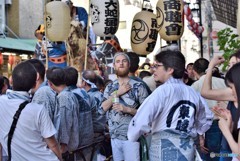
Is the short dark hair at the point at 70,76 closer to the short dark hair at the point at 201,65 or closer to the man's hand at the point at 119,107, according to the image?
the man's hand at the point at 119,107

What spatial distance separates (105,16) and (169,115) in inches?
252

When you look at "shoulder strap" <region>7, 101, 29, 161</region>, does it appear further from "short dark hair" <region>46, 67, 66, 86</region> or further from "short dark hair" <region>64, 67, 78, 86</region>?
"short dark hair" <region>64, 67, 78, 86</region>

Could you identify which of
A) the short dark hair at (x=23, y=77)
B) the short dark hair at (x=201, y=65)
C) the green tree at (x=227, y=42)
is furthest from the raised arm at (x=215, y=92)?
the green tree at (x=227, y=42)

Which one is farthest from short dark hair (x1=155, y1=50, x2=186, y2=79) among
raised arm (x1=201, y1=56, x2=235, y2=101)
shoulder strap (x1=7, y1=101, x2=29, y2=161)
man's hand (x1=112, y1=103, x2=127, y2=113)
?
man's hand (x1=112, y1=103, x2=127, y2=113)

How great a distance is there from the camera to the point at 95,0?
10.3 meters

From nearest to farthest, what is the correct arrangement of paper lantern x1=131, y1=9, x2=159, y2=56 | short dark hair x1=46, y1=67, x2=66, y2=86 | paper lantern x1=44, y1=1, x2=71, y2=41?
1. short dark hair x1=46, y1=67, x2=66, y2=86
2. paper lantern x1=44, y1=1, x2=71, y2=41
3. paper lantern x1=131, y1=9, x2=159, y2=56

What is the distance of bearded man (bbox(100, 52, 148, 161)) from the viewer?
607 cm

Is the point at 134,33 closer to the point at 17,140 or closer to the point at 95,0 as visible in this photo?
the point at 95,0

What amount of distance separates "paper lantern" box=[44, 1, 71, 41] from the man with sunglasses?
606cm

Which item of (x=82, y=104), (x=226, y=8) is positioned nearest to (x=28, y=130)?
(x=82, y=104)

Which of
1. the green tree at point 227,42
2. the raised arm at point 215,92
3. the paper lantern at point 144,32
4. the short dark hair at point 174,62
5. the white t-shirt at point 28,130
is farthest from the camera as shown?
the paper lantern at point 144,32

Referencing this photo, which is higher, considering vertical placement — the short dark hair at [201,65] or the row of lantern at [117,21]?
the row of lantern at [117,21]

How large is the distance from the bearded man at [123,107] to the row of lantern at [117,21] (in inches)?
164

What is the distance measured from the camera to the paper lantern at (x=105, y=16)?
1030 cm
